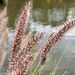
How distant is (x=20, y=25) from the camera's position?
5.07ft

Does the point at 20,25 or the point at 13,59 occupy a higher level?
the point at 20,25

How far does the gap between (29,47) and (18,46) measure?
123 mm

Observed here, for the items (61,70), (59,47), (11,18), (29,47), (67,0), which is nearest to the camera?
(29,47)

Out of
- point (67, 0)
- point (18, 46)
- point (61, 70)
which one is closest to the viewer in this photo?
point (18, 46)

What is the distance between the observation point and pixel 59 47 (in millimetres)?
12273

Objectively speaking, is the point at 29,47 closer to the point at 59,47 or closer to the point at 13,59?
the point at 13,59

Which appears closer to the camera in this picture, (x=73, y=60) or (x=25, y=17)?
(x=25, y=17)

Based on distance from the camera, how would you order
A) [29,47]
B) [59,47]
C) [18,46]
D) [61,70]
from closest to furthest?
[29,47] < [18,46] < [61,70] < [59,47]

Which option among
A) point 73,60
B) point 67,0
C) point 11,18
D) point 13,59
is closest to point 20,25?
point 13,59

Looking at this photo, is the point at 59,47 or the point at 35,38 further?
the point at 59,47

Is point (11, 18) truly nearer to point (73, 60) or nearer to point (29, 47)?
point (73, 60)

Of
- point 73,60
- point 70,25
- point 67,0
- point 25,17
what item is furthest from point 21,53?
point 67,0

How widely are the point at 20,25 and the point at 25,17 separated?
53 mm

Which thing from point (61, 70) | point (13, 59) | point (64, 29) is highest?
point (64, 29)
